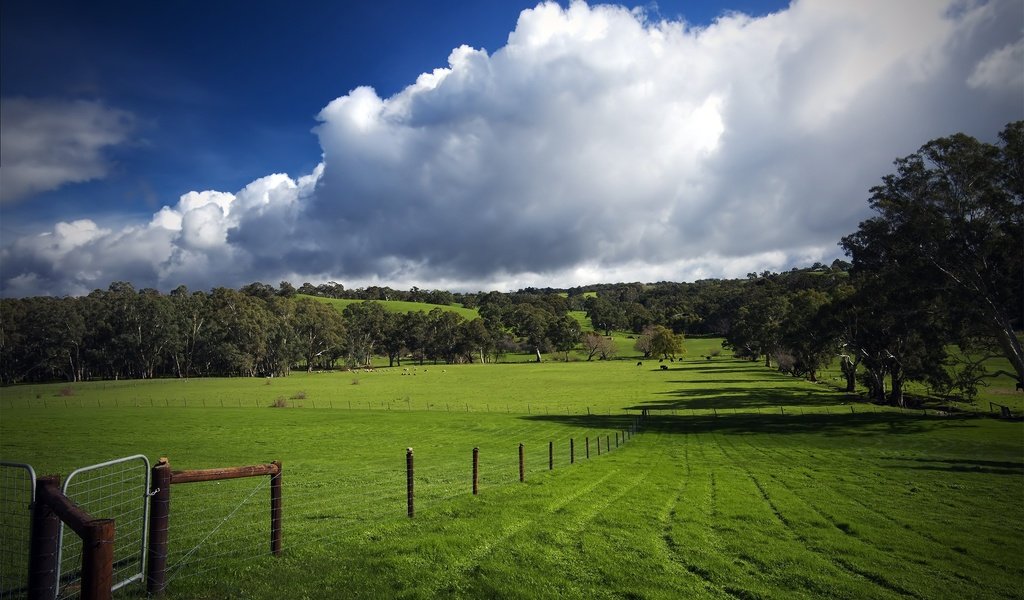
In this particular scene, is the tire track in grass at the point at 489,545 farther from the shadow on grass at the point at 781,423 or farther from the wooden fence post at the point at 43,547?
the shadow on grass at the point at 781,423

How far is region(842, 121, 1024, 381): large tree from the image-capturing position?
34250mm

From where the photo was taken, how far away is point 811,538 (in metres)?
11.6

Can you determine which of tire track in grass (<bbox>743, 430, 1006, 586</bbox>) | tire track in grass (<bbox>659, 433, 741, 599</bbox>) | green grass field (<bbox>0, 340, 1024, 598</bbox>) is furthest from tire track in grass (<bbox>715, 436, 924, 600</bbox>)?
tire track in grass (<bbox>659, 433, 741, 599</bbox>)

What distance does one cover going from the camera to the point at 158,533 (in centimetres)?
719

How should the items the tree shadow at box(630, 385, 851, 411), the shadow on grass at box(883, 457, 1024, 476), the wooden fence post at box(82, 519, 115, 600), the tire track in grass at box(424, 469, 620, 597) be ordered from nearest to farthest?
the wooden fence post at box(82, 519, 115, 600) < the tire track in grass at box(424, 469, 620, 597) < the shadow on grass at box(883, 457, 1024, 476) < the tree shadow at box(630, 385, 851, 411)

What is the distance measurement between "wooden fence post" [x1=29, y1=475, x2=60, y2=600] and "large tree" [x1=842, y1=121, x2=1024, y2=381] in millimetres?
46811

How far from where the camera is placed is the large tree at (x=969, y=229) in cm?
3425

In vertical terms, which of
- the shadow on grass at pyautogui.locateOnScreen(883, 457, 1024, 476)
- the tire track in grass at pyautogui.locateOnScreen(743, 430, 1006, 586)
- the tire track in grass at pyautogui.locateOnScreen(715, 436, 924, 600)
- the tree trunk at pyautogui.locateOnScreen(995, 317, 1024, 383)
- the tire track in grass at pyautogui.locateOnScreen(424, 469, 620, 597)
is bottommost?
the shadow on grass at pyautogui.locateOnScreen(883, 457, 1024, 476)

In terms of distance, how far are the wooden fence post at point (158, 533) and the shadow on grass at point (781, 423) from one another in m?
36.8

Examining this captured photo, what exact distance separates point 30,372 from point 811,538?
543ft

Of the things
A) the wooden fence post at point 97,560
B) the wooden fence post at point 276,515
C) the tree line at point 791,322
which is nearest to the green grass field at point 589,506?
the wooden fence post at point 276,515

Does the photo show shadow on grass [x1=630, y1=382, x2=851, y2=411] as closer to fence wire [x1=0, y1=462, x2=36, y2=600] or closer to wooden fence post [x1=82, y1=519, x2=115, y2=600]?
fence wire [x1=0, y1=462, x2=36, y2=600]

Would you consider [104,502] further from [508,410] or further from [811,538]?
[508,410]

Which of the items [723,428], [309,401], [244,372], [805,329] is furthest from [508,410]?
[244,372]
